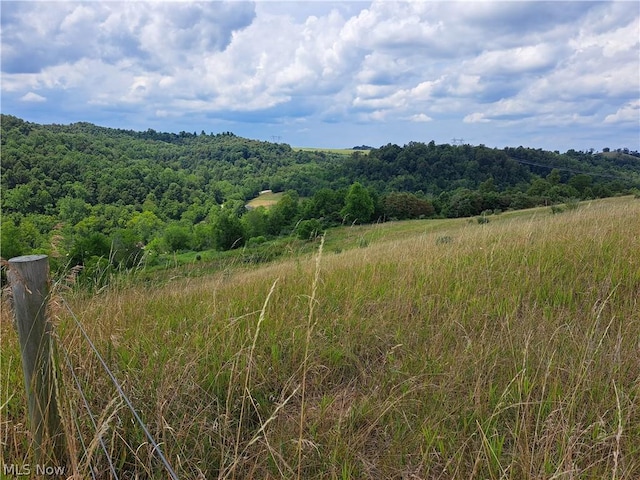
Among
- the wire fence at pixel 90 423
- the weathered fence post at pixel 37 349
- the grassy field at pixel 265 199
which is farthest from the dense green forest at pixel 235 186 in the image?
the weathered fence post at pixel 37 349

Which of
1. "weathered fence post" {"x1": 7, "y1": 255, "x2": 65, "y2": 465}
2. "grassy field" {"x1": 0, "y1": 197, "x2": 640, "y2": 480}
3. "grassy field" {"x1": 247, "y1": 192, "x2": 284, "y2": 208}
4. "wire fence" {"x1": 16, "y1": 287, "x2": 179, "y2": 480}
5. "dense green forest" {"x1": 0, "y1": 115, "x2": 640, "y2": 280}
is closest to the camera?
"wire fence" {"x1": 16, "y1": 287, "x2": 179, "y2": 480}

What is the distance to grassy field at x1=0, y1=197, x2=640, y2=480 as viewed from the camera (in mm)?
1831

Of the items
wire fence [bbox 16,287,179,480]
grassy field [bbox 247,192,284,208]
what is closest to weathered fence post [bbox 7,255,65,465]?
wire fence [bbox 16,287,179,480]

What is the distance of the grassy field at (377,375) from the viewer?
1.83 m

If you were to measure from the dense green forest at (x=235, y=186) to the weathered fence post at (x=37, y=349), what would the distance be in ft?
127

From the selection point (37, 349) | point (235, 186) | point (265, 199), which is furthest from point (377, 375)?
point (235, 186)

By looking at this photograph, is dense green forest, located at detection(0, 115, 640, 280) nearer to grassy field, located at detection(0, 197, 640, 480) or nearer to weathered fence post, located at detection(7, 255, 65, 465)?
grassy field, located at detection(0, 197, 640, 480)

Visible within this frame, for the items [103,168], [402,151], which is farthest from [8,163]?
[402,151]

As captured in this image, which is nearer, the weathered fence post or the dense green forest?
the weathered fence post

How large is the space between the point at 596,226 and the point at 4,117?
124 m

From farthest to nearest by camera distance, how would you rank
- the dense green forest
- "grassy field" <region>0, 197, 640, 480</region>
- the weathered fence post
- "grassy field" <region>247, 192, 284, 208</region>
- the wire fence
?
"grassy field" <region>247, 192, 284, 208</region> < the dense green forest < "grassy field" <region>0, 197, 640, 480</region> < the weathered fence post < the wire fence

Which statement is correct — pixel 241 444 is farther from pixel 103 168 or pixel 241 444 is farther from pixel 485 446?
pixel 103 168

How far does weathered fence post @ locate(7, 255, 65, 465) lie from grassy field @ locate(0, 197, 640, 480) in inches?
3.4

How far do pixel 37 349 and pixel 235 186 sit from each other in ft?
367
